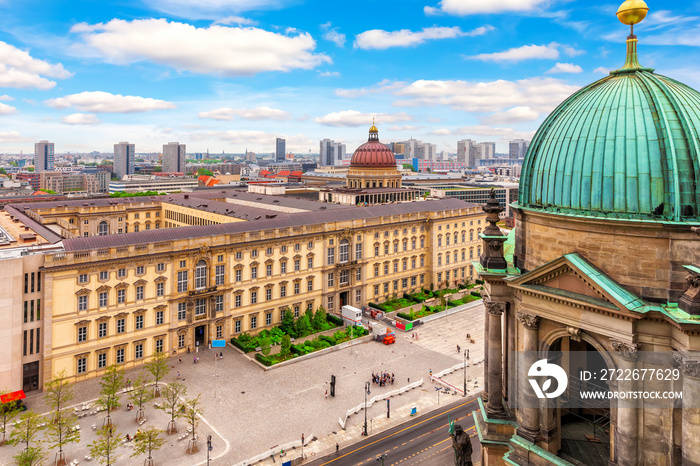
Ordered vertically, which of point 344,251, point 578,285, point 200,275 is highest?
point 578,285

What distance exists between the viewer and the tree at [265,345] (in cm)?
7994

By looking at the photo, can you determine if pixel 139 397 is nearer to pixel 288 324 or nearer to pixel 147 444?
pixel 147 444

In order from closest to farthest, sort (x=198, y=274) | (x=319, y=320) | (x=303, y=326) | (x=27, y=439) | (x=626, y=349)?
(x=626, y=349) < (x=27, y=439) < (x=198, y=274) < (x=303, y=326) < (x=319, y=320)

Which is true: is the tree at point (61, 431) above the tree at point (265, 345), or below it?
below

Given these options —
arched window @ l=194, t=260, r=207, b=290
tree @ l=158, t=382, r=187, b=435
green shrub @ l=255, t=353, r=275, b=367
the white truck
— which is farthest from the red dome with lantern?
tree @ l=158, t=382, r=187, b=435

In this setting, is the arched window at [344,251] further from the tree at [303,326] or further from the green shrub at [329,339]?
the green shrub at [329,339]

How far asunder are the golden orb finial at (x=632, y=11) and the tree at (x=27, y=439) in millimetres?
58688

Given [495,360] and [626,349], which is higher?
[626,349]

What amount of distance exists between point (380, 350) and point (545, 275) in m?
61.4

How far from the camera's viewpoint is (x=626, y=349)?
23.1 m

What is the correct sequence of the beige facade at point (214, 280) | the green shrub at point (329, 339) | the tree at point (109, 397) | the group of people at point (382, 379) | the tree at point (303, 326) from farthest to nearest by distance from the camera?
the tree at point (303, 326)
the green shrub at point (329, 339)
the group of people at point (382, 379)
the beige facade at point (214, 280)
the tree at point (109, 397)

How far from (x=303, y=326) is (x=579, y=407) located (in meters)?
64.5

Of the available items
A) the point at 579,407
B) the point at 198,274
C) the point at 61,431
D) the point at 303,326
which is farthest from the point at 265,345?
the point at 579,407

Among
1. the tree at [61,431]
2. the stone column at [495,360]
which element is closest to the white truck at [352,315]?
the tree at [61,431]
